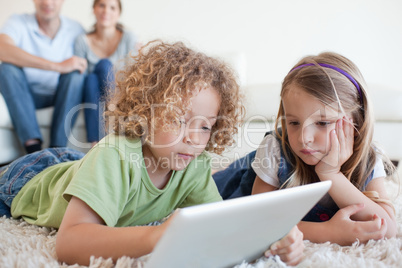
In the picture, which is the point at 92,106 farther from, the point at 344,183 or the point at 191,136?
the point at 344,183

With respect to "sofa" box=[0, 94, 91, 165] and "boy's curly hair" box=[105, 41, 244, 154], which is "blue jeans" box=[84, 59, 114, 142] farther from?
"boy's curly hair" box=[105, 41, 244, 154]

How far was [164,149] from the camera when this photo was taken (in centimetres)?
83

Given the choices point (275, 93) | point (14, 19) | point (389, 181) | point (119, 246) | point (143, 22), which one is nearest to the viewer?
point (119, 246)

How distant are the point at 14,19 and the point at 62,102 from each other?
0.70 metres

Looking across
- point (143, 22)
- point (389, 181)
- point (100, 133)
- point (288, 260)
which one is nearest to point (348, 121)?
point (288, 260)

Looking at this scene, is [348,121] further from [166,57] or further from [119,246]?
[119,246]

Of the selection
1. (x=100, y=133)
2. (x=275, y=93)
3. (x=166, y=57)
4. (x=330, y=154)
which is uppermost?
(x=166, y=57)

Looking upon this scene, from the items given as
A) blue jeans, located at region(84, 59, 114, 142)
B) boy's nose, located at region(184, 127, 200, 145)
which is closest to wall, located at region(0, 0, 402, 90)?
blue jeans, located at region(84, 59, 114, 142)

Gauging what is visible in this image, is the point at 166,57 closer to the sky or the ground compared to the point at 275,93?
closer to the sky

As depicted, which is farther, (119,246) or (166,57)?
(166,57)

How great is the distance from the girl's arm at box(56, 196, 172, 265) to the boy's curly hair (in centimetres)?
26

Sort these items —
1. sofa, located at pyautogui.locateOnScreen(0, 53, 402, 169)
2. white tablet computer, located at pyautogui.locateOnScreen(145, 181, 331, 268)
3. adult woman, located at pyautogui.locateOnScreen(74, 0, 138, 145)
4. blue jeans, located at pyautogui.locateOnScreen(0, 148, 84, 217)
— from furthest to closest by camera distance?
adult woman, located at pyautogui.locateOnScreen(74, 0, 138, 145)
sofa, located at pyautogui.locateOnScreen(0, 53, 402, 169)
blue jeans, located at pyautogui.locateOnScreen(0, 148, 84, 217)
white tablet computer, located at pyautogui.locateOnScreen(145, 181, 331, 268)

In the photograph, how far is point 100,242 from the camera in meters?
0.62

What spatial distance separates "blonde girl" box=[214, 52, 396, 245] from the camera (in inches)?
32.4
